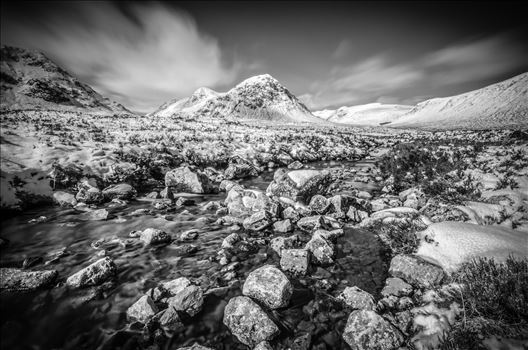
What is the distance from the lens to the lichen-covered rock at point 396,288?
4.88 meters

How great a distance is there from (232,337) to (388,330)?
269 centimetres

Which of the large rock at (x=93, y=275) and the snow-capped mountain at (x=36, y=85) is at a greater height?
the snow-capped mountain at (x=36, y=85)

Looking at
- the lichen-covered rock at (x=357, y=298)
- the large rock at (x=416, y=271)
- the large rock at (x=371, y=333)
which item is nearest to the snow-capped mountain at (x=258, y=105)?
the large rock at (x=416, y=271)

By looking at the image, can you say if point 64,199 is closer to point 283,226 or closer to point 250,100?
point 283,226

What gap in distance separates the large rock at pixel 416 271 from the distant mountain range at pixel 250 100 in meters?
63.3

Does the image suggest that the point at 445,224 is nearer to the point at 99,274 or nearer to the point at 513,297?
the point at 513,297

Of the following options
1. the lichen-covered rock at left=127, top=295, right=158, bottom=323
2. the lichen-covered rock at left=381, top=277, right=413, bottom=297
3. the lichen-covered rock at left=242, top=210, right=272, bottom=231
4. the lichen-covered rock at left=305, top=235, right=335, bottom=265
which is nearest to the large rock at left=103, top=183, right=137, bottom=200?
the lichen-covered rock at left=242, top=210, right=272, bottom=231

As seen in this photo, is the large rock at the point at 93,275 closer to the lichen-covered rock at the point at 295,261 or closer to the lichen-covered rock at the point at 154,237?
the lichen-covered rock at the point at 154,237

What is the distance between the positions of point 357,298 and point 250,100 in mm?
117404

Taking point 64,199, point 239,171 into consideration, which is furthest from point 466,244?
point 64,199

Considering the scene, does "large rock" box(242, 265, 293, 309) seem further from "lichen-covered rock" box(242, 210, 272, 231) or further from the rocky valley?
"lichen-covered rock" box(242, 210, 272, 231)

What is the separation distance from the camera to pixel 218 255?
6809 mm

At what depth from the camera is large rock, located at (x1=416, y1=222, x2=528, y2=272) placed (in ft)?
16.8

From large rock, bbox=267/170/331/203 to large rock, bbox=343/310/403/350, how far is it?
6800mm
